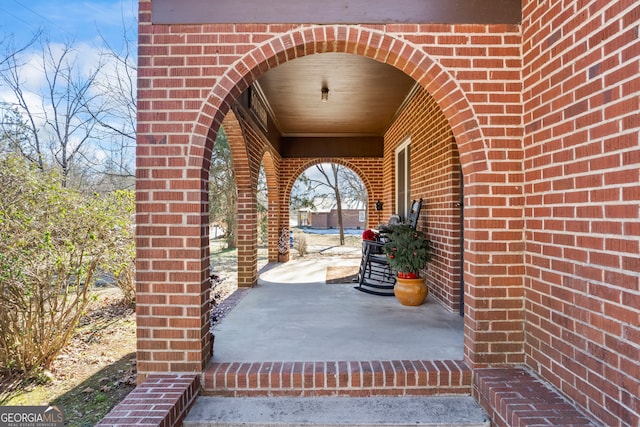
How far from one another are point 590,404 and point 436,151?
10.5 ft

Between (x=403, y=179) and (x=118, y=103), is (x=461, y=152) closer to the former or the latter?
(x=403, y=179)

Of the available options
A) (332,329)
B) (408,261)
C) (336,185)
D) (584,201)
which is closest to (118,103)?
(408,261)

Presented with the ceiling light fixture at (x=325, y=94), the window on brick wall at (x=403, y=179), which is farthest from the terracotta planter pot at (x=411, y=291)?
the ceiling light fixture at (x=325, y=94)

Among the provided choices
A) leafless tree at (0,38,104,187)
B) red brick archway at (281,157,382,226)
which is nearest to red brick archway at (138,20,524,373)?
red brick archway at (281,157,382,226)

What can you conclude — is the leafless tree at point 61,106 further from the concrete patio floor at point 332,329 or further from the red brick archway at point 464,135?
the red brick archway at point 464,135

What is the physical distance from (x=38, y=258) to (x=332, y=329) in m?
2.77

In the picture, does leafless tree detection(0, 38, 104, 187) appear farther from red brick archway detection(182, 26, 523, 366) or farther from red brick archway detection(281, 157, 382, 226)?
red brick archway detection(182, 26, 523, 366)

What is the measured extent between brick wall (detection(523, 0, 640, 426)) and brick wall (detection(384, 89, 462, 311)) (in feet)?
5.25

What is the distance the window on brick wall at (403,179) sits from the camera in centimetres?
624

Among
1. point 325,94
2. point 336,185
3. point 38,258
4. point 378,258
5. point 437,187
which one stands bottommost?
point 378,258

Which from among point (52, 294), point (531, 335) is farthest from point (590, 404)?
point (52, 294)

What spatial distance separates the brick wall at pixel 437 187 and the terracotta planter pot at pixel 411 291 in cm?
28

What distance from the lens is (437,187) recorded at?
455 cm

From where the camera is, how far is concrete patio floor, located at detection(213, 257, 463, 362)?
283 centimetres
